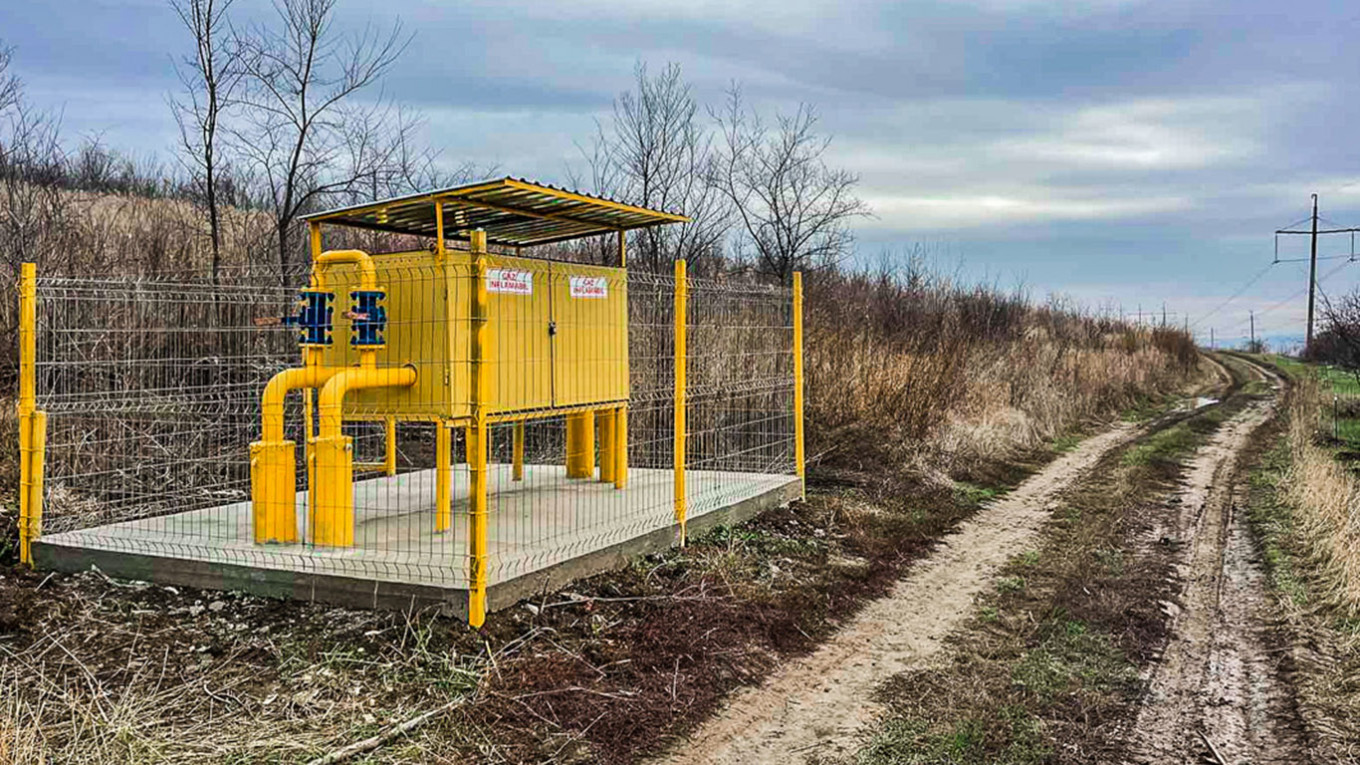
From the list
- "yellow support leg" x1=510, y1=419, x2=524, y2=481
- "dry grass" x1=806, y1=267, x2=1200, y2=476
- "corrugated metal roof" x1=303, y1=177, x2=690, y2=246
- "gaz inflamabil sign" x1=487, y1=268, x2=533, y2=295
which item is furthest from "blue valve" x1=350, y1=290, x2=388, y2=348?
"dry grass" x1=806, y1=267, x2=1200, y2=476

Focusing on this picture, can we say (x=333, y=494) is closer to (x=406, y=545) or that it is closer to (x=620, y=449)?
(x=406, y=545)

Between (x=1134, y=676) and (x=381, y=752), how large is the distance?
3922mm

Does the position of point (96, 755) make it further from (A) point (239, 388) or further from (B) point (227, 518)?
(A) point (239, 388)

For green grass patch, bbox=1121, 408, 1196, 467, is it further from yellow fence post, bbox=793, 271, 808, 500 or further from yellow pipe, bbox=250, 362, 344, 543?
yellow pipe, bbox=250, 362, 344, 543

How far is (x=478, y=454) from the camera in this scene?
17.9 feet

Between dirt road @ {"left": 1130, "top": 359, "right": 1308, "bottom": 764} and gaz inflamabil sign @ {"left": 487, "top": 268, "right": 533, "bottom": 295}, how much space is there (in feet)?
14.2

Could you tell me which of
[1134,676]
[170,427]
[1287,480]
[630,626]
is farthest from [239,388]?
[1287,480]

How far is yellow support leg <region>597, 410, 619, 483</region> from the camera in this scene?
8391mm

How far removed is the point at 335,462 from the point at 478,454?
1245 mm

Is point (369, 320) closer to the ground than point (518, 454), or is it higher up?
higher up

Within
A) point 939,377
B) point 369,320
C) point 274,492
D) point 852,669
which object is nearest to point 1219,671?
point 852,669

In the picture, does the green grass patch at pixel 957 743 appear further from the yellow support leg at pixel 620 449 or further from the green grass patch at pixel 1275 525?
the yellow support leg at pixel 620 449

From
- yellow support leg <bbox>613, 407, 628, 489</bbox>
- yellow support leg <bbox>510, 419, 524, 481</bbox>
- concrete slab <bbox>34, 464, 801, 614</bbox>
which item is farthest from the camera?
yellow support leg <bbox>510, 419, 524, 481</bbox>

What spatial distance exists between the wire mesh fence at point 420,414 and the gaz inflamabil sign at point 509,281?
0.04 feet
